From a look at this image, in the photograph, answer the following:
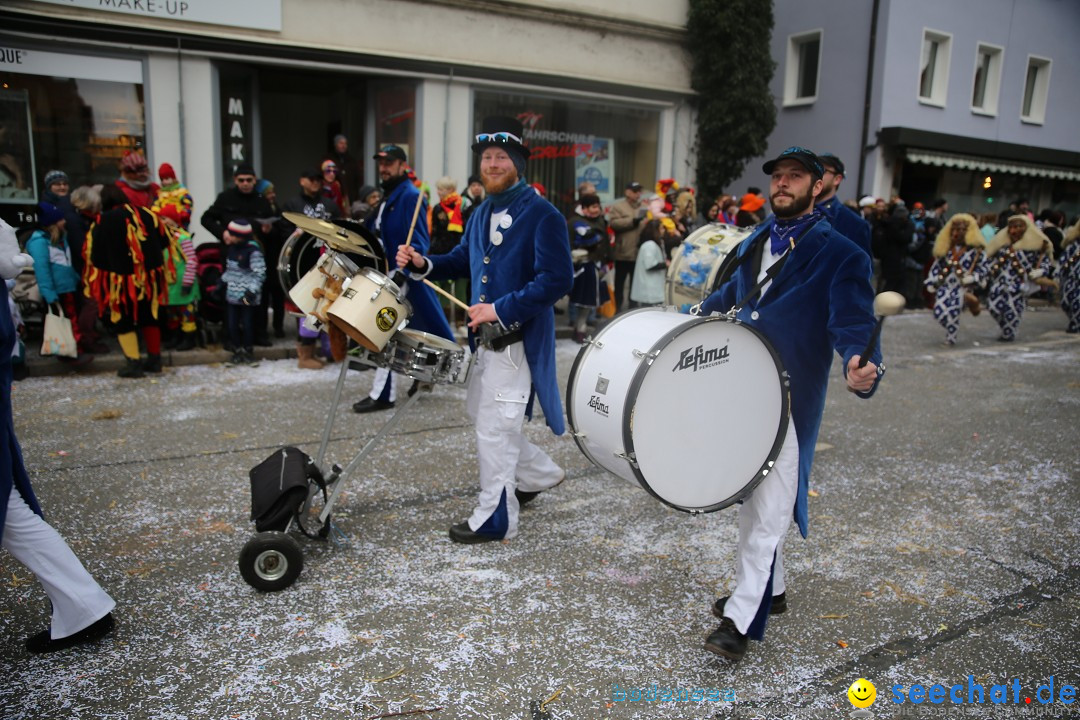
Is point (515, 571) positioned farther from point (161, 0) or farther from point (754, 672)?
point (161, 0)

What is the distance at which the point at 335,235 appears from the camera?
3.35 meters

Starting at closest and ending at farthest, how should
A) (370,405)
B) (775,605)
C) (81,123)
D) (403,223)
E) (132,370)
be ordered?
(775,605)
(403,223)
(370,405)
(132,370)
(81,123)

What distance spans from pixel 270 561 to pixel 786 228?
8.61ft

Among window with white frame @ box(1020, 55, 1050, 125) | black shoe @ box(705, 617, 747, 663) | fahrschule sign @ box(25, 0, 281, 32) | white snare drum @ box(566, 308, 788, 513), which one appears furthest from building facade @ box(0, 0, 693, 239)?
window with white frame @ box(1020, 55, 1050, 125)

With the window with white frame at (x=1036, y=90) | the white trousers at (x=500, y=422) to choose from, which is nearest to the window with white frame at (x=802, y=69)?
the window with white frame at (x=1036, y=90)

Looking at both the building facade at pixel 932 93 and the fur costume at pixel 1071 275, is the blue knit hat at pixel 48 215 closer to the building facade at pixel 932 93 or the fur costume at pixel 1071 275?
the fur costume at pixel 1071 275

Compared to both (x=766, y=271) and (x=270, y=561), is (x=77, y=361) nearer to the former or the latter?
(x=270, y=561)

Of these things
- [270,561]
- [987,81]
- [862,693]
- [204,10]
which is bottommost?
[862,693]

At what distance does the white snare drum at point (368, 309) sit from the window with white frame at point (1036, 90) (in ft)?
72.2

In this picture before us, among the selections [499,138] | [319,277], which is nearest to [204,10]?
[499,138]

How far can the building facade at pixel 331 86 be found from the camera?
9727 mm

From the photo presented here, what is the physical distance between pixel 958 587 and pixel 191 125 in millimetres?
10158

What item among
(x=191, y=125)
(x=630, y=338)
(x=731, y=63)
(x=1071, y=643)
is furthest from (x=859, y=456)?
(x=731, y=63)

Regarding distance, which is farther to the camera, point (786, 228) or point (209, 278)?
point (209, 278)
